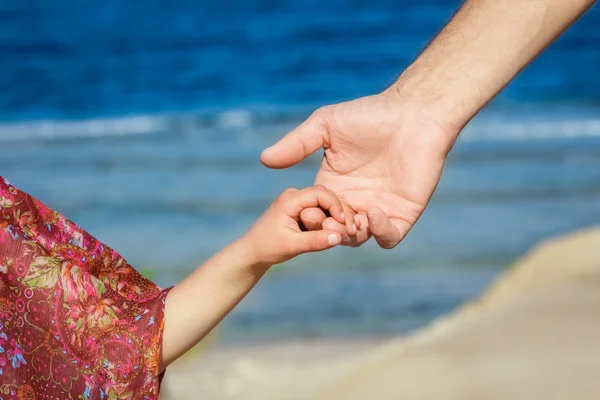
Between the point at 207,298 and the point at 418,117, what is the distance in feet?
1.74

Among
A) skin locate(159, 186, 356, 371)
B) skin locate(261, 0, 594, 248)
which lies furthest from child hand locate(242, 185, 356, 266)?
skin locate(261, 0, 594, 248)

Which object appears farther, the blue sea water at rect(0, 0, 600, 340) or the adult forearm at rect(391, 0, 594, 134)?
the blue sea water at rect(0, 0, 600, 340)

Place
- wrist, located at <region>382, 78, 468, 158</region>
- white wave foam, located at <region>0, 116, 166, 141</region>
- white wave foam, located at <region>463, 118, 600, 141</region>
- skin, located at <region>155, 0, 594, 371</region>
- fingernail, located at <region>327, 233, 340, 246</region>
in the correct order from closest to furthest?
fingernail, located at <region>327, 233, 340, 246</region>
skin, located at <region>155, 0, 594, 371</region>
wrist, located at <region>382, 78, 468, 158</region>
white wave foam, located at <region>463, 118, 600, 141</region>
white wave foam, located at <region>0, 116, 166, 141</region>

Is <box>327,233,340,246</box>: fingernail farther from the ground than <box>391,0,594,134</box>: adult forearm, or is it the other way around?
<box>391,0,594,134</box>: adult forearm

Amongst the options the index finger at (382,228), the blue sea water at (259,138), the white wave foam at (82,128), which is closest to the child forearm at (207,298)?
the index finger at (382,228)

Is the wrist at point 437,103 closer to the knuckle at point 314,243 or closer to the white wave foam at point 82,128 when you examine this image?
the knuckle at point 314,243

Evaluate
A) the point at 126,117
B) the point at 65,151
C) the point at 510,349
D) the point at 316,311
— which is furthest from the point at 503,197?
the point at 126,117

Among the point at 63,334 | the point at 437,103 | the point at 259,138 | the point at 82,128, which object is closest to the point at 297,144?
the point at 437,103

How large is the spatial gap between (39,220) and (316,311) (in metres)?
3.29

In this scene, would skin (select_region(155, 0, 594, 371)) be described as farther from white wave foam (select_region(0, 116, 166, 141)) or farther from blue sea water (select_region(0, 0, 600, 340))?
white wave foam (select_region(0, 116, 166, 141))

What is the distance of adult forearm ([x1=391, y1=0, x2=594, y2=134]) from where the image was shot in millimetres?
1725

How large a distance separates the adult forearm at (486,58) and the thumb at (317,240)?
372 mm

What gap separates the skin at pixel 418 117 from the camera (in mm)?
1696

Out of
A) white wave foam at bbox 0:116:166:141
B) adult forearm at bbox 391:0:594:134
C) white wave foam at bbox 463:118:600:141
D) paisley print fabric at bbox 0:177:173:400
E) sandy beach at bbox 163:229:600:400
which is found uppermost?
white wave foam at bbox 0:116:166:141
